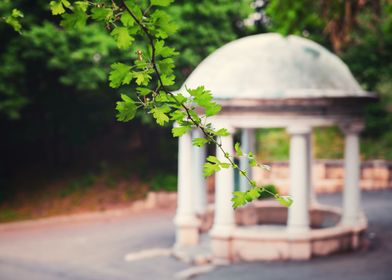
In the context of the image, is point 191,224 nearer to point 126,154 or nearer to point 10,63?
point 10,63

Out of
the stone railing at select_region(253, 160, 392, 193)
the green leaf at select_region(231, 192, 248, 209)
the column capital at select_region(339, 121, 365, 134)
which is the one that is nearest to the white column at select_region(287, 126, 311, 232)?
the column capital at select_region(339, 121, 365, 134)

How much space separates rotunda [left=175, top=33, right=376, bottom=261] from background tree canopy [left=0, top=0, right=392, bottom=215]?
136cm

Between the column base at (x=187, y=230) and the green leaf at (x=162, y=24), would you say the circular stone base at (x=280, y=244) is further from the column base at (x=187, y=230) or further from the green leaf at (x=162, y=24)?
the green leaf at (x=162, y=24)

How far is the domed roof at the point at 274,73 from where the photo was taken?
12.9 m

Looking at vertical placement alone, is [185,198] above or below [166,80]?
below

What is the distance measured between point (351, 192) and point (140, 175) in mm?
12777

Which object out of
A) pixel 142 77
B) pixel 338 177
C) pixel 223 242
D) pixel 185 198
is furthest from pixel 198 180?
pixel 142 77

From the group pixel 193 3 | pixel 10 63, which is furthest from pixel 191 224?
pixel 193 3

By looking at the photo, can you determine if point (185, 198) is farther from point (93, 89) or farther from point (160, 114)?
point (160, 114)

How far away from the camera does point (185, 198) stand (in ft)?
47.4

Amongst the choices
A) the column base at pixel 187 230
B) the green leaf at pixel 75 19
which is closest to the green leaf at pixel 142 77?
the green leaf at pixel 75 19

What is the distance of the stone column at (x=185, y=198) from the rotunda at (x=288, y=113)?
1083mm

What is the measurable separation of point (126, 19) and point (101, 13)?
4.5 inches

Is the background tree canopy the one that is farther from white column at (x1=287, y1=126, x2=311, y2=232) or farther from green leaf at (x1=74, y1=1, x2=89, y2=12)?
green leaf at (x1=74, y1=1, x2=89, y2=12)
